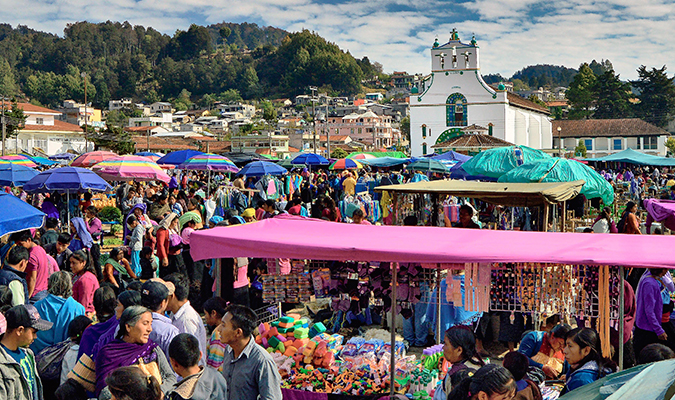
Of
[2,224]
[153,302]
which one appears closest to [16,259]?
[2,224]

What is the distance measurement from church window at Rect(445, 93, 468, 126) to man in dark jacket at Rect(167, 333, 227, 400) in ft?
158

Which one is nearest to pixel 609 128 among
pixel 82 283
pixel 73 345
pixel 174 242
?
pixel 174 242

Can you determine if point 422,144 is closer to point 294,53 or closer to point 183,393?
point 183,393

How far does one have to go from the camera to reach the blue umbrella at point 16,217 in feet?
16.9

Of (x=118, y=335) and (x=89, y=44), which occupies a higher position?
(x=89, y=44)

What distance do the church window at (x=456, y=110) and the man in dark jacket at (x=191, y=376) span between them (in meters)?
48.2

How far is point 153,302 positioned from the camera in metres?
4.13

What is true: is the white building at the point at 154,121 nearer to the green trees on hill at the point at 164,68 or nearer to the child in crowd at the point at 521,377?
the green trees on hill at the point at 164,68

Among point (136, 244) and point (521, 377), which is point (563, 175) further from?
point (136, 244)

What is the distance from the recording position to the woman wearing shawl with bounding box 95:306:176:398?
3.50 meters

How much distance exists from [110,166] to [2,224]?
7.41 metres

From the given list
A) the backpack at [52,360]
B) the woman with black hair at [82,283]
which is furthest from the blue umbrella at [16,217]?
the backpack at [52,360]

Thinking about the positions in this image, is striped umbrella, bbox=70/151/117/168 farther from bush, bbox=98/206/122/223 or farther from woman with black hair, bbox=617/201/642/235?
woman with black hair, bbox=617/201/642/235

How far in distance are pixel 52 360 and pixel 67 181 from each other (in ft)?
22.9
